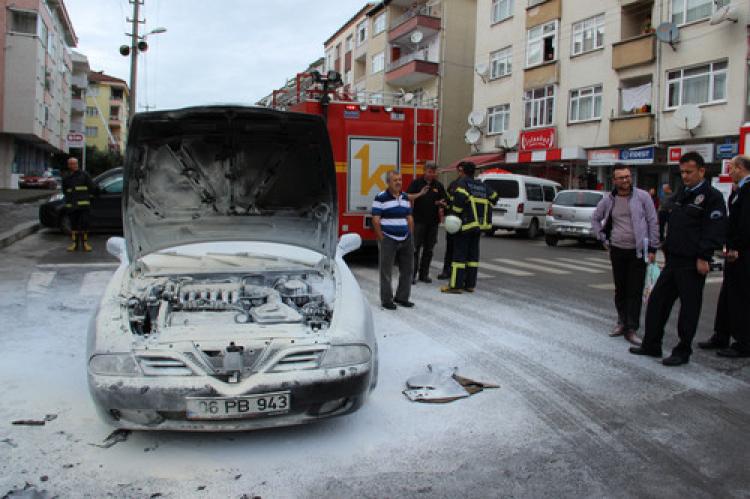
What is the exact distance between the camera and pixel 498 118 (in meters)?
34.0

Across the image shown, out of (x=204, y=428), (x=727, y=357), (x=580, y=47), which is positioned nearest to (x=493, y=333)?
(x=727, y=357)

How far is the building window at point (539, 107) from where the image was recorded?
2994cm

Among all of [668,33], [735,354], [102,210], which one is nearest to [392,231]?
[735,354]

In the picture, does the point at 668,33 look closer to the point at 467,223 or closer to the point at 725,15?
the point at 725,15

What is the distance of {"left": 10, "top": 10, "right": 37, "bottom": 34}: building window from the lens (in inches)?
1746

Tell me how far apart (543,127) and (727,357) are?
2527cm

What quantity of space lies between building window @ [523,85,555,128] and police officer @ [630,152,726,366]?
978 inches

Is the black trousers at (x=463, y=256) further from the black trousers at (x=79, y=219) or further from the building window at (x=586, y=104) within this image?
the building window at (x=586, y=104)

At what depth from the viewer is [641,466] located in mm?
3713

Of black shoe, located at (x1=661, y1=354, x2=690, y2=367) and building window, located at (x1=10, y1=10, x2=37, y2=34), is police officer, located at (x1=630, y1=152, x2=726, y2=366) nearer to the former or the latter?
black shoe, located at (x1=661, y1=354, x2=690, y2=367)

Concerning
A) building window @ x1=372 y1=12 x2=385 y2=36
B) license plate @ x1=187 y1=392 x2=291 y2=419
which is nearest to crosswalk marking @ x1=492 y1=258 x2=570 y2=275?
license plate @ x1=187 y1=392 x2=291 y2=419

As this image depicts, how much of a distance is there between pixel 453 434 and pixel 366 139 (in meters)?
7.82

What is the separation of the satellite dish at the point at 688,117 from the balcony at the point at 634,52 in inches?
128

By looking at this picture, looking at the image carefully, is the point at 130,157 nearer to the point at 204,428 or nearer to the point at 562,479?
the point at 204,428
